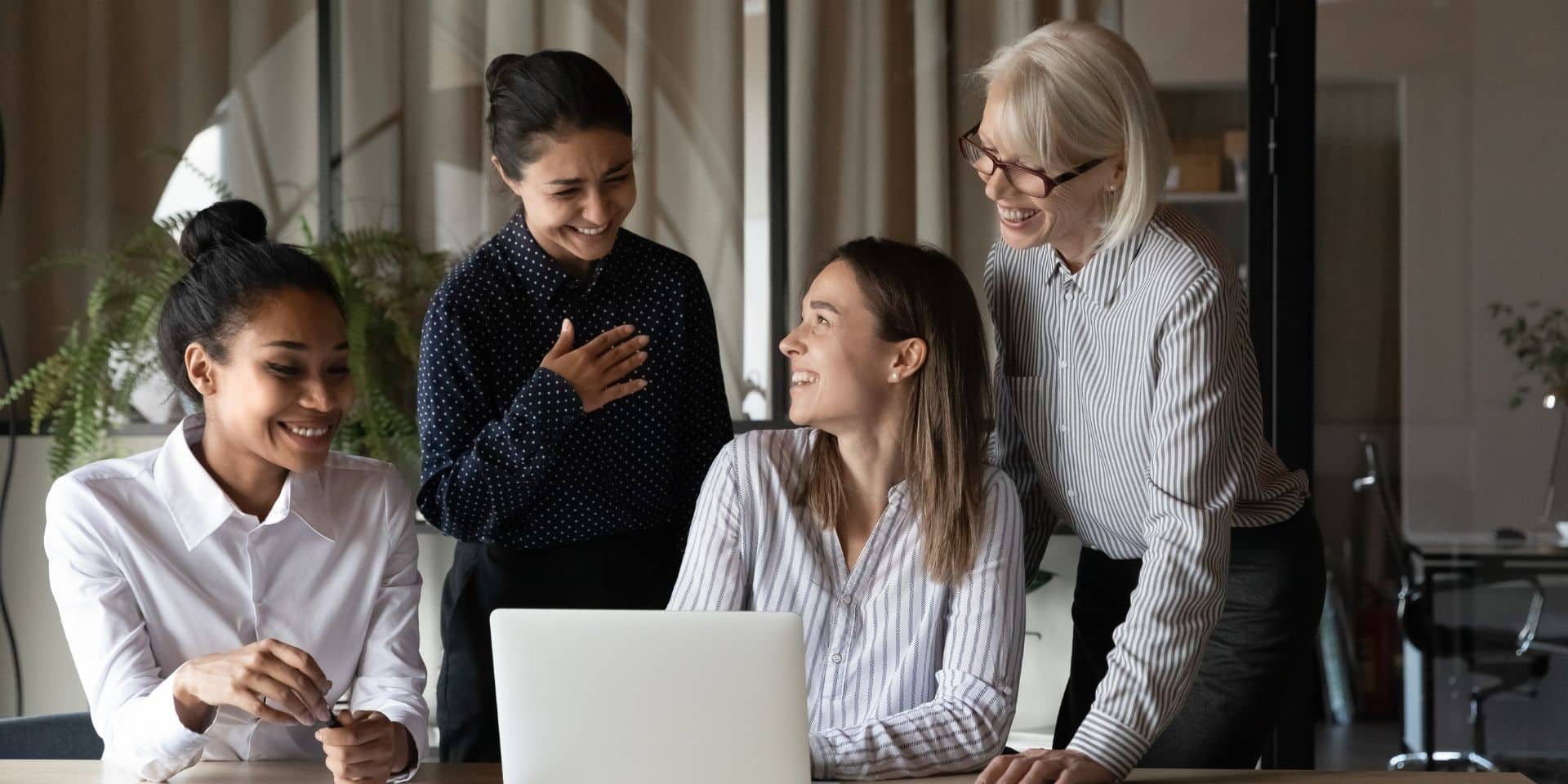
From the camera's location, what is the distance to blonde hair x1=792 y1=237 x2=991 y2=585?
6.17ft

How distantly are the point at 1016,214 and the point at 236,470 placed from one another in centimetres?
107

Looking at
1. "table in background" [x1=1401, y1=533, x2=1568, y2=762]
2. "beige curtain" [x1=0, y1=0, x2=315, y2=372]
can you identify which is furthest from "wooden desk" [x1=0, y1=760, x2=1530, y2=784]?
"beige curtain" [x1=0, y1=0, x2=315, y2=372]

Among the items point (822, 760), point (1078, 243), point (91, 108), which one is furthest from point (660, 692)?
point (91, 108)

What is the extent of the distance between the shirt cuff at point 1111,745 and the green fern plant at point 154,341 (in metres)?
2.00

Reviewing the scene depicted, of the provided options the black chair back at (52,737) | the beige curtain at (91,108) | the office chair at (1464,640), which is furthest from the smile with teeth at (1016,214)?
the beige curtain at (91,108)

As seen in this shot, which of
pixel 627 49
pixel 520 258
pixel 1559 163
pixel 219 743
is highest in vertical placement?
pixel 627 49

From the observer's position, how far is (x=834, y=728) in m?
1.67

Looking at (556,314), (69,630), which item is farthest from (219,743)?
(556,314)

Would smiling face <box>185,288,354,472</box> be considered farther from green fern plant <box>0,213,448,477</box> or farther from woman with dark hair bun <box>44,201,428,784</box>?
green fern plant <box>0,213,448,477</box>

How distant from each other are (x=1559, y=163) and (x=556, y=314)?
2350 millimetres

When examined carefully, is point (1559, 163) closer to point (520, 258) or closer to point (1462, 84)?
point (1462, 84)

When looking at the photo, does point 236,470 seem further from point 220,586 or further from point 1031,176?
point 1031,176

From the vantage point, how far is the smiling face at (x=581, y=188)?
203 centimetres

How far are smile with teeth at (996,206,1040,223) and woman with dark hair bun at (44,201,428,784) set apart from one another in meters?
0.89
